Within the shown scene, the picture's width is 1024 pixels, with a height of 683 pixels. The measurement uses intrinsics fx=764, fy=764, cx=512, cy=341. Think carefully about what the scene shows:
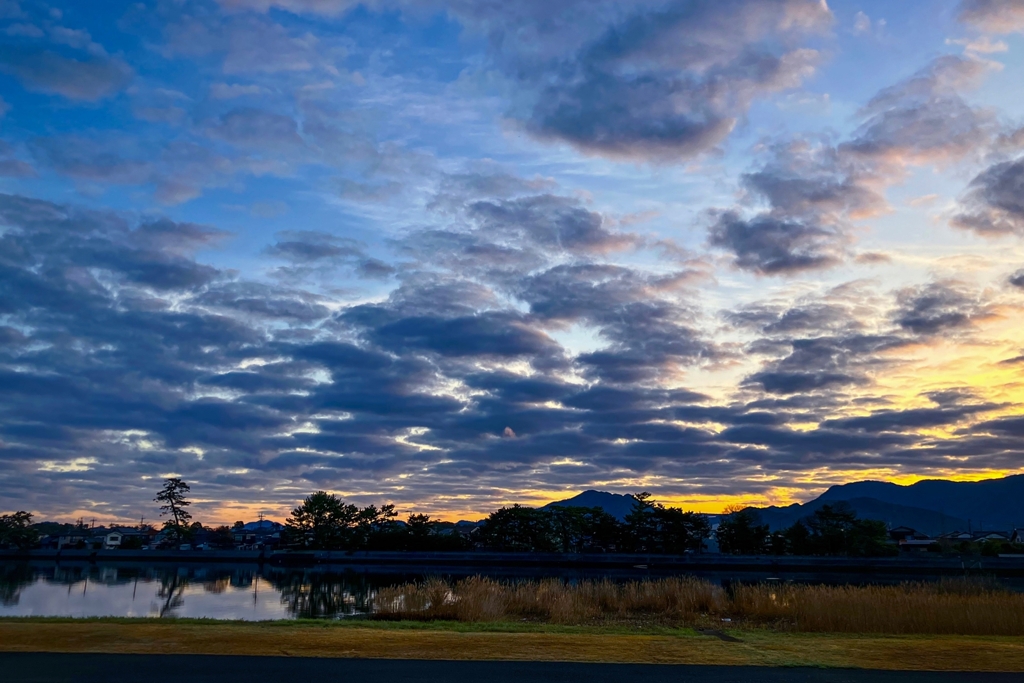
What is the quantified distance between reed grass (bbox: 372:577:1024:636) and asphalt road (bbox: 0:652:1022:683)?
8.86 metres

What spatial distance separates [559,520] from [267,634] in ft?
272

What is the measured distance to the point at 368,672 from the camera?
1108 cm

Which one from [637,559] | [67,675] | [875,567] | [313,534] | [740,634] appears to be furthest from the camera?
[313,534]

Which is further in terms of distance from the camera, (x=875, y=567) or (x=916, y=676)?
(x=875, y=567)

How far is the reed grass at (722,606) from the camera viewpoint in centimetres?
1941

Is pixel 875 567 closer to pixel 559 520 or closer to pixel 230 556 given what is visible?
pixel 559 520

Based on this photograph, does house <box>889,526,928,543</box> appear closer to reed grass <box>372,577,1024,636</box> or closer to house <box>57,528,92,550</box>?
reed grass <box>372,577,1024,636</box>

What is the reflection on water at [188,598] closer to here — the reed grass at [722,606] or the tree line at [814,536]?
the reed grass at [722,606]

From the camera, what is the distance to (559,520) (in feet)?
313

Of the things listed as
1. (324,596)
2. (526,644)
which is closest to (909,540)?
(324,596)

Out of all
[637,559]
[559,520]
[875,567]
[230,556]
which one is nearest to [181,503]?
[230,556]

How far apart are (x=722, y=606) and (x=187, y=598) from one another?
31.9 metres

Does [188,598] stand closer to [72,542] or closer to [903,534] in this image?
[72,542]

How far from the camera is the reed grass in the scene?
19.4 meters
